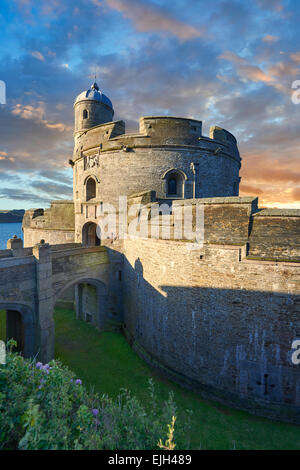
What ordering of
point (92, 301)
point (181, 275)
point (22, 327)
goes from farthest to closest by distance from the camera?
point (92, 301) < point (22, 327) < point (181, 275)

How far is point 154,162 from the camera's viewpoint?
608 inches

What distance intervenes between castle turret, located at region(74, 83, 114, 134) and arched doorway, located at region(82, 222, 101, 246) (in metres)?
8.64

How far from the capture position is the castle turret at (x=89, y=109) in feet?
64.4

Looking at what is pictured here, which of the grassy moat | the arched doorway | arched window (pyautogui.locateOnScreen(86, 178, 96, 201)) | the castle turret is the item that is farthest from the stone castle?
the castle turret

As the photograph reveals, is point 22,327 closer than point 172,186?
Yes

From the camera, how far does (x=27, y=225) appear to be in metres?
23.3

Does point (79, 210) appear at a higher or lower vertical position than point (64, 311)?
higher

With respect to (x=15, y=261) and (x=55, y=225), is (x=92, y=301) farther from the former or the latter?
(x=55, y=225)

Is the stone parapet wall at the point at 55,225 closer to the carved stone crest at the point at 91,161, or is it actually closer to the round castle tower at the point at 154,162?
the round castle tower at the point at 154,162

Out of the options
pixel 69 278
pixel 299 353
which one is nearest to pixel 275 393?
pixel 299 353

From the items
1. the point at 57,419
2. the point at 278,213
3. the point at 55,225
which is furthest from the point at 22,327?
the point at 278,213

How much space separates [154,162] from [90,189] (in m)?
5.86
